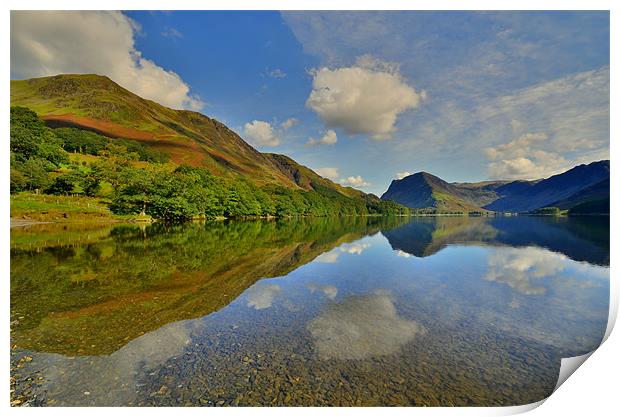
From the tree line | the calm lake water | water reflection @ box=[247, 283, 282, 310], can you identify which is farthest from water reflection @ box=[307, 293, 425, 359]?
the tree line

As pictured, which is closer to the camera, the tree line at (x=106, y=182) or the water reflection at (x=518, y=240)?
the water reflection at (x=518, y=240)

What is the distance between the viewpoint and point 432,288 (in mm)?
18688

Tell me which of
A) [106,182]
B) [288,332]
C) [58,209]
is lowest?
[288,332]

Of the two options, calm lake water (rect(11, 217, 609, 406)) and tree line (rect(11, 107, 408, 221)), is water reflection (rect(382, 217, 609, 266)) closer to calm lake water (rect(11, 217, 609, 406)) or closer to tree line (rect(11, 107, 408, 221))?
calm lake water (rect(11, 217, 609, 406))

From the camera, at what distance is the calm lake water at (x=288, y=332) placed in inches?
307

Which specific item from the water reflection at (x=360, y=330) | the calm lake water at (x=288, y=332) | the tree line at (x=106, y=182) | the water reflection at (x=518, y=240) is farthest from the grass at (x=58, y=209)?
the water reflection at (x=360, y=330)

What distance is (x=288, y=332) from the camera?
1146cm

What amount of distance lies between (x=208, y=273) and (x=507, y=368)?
1717 cm

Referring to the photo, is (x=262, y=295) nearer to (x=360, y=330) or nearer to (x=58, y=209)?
(x=360, y=330)

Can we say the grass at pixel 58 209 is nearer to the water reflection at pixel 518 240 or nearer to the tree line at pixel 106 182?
the tree line at pixel 106 182

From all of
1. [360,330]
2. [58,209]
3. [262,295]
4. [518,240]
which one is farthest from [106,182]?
[518,240]

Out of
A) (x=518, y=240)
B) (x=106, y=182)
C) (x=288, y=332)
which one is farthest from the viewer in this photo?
(x=106, y=182)

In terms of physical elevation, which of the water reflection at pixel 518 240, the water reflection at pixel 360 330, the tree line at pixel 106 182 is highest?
the tree line at pixel 106 182
